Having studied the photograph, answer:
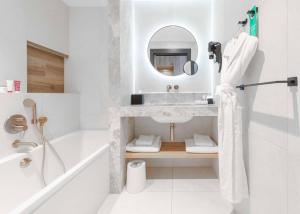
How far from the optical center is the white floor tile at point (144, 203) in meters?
1.74

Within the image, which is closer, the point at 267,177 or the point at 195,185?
the point at 267,177

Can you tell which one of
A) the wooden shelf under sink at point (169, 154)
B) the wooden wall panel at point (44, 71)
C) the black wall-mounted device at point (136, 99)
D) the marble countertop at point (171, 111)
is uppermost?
the wooden wall panel at point (44, 71)

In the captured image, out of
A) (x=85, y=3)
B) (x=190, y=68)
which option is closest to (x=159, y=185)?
(x=190, y=68)

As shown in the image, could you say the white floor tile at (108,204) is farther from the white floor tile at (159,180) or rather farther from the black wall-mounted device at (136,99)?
the black wall-mounted device at (136,99)

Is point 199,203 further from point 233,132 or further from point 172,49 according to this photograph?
point 172,49

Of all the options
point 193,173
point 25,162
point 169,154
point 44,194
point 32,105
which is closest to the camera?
point 44,194

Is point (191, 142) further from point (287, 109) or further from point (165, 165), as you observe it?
point (287, 109)

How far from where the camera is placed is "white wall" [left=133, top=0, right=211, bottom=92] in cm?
279

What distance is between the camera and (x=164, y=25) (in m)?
2.82

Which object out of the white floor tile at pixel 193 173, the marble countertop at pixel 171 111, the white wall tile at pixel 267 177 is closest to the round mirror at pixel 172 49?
the marble countertop at pixel 171 111

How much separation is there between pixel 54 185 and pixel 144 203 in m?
1.01

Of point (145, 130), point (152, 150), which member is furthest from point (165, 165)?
point (152, 150)

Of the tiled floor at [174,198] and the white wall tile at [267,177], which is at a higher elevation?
the white wall tile at [267,177]

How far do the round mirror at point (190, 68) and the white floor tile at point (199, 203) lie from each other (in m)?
1.53
